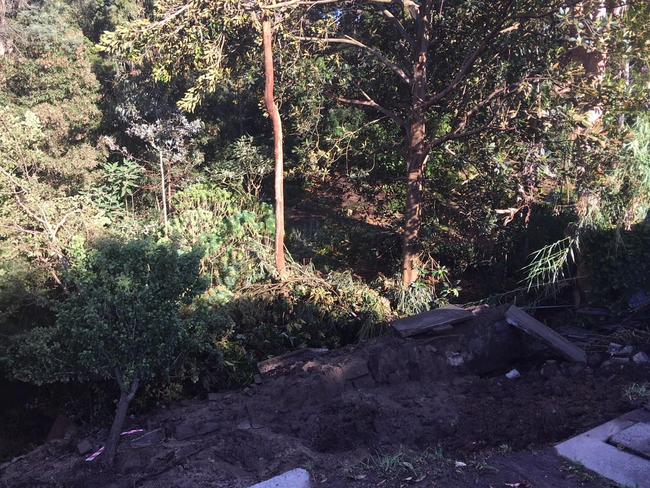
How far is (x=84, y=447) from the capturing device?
541 centimetres

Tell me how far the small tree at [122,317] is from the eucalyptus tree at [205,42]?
329cm

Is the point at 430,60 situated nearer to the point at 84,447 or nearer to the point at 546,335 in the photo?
the point at 546,335

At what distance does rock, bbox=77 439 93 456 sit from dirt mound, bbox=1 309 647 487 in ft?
0.24

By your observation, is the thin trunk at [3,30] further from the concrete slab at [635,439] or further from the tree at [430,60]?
the concrete slab at [635,439]

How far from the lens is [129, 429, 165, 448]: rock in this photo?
208 inches

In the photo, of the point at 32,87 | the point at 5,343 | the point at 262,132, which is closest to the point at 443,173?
the point at 262,132

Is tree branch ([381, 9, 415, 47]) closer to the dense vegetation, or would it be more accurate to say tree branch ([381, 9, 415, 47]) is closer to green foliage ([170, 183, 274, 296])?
the dense vegetation

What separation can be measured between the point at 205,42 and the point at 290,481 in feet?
19.2

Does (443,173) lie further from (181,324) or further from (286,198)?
(181,324)

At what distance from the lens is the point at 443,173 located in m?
9.50

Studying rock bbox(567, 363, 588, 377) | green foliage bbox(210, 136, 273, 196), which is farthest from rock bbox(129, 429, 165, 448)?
green foliage bbox(210, 136, 273, 196)

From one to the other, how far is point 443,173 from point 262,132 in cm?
485

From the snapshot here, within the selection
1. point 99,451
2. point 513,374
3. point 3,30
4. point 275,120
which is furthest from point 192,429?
point 3,30

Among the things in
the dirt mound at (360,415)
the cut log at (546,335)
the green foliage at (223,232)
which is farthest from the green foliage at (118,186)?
the cut log at (546,335)
